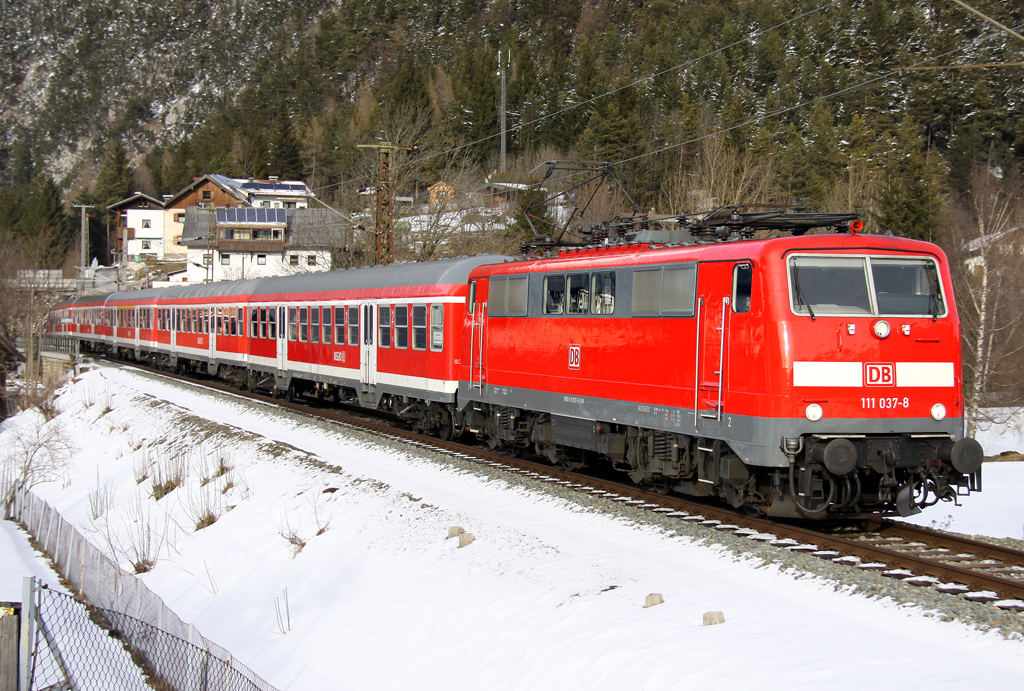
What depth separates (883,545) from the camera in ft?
32.5

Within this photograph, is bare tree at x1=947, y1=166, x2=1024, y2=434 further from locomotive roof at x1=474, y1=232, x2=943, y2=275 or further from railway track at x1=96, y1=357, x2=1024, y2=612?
locomotive roof at x1=474, y1=232, x2=943, y2=275

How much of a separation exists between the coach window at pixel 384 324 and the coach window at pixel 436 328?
2276 mm

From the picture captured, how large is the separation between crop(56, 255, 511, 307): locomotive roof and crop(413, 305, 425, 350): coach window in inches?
20.2

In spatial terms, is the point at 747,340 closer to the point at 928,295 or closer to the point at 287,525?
the point at 928,295

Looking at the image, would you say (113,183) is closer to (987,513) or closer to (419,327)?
(419,327)

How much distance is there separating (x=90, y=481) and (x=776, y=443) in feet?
66.5

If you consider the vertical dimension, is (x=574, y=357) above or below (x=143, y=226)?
below

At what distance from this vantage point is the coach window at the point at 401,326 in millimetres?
19188

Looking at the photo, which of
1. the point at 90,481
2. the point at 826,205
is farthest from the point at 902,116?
the point at 90,481

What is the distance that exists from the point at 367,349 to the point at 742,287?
483 inches

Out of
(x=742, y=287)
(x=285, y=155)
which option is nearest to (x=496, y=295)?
(x=742, y=287)

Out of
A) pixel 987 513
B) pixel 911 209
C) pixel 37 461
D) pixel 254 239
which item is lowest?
pixel 37 461

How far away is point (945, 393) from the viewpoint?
994 centimetres

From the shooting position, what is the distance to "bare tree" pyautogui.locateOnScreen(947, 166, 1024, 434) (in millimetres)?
27141
